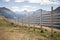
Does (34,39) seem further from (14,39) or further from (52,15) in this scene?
(52,15)

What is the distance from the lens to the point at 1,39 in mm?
11023

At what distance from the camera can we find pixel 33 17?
17656 mm

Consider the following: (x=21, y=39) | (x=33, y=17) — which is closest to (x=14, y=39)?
(x=21, y=39)

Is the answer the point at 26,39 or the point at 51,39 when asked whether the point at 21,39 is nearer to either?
the point at 26,39

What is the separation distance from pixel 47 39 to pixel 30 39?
45.8 inches

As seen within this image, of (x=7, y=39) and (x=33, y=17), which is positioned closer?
(x=7, y=39)

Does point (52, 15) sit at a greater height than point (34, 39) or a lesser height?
greater

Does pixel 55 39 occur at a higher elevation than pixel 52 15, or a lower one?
lower

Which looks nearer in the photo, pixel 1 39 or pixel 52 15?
pixel 1 39

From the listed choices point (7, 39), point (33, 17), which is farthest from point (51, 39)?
point (33, 17)

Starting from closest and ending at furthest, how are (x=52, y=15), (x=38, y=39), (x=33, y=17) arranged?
(x=38, y=39) → (x=52, y=15) → (x=33, y=17)

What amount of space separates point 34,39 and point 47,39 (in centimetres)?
90

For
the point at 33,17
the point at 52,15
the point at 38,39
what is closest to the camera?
the point at 38,39

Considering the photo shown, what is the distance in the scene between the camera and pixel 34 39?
1085 centimetres
